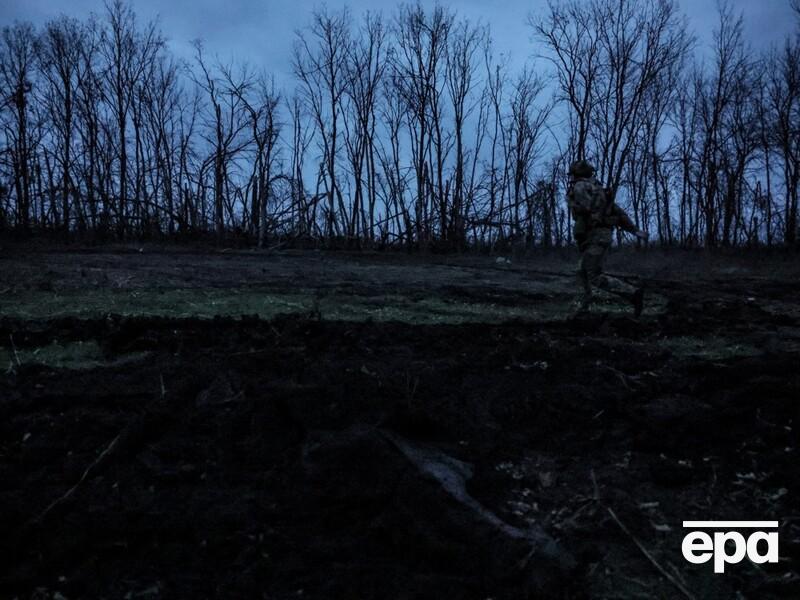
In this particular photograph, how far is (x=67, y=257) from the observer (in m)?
11.2

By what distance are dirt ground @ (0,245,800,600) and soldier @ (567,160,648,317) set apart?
1.77 metres

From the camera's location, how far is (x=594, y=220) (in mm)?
6945

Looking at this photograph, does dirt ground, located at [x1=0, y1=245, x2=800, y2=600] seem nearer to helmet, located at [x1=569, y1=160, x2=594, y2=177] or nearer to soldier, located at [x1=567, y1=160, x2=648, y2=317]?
soldier, located at [x1=567, y1=160, x2=648, y2=317]

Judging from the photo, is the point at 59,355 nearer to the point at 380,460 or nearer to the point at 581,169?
the point at 380,460

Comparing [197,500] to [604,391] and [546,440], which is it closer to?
[546,440]

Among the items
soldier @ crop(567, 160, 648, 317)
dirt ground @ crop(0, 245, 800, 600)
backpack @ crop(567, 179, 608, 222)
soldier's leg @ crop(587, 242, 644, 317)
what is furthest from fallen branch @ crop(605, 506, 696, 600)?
backpack @ crop(567, 179, 608, 222)

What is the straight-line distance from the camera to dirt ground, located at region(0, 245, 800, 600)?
1989 mm

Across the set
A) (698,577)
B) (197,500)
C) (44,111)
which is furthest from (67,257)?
(44,111)

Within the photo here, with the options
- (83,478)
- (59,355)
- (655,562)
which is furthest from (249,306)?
(655,562)

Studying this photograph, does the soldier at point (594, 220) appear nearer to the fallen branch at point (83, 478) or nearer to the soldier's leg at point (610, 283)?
the soldier's leg at point (610, 283)

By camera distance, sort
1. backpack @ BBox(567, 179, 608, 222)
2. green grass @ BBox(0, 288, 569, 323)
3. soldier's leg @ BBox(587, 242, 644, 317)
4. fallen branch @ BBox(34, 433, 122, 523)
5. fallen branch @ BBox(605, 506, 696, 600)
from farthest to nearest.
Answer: backpack @ BBox(567, 179, 608, 222)
soldier's leg @ BBox(587, 242, 644, 317)
green grass @ BBox(0, 288, 569, 323)
fallen branch @ BBox(34, 433, 122, 523)
fallen branch @ BBox(605, 506, 696, 600)

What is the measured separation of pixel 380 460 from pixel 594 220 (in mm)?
5154

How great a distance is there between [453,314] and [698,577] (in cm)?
501

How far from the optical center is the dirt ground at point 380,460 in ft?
6.53
